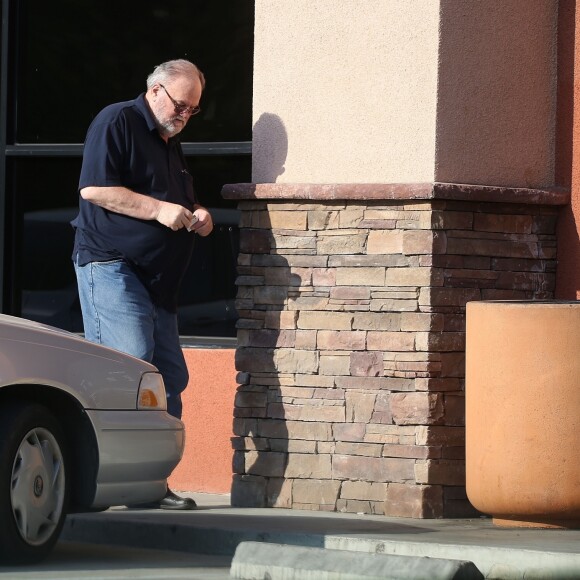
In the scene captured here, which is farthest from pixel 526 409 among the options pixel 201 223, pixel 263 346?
pixel 201 223

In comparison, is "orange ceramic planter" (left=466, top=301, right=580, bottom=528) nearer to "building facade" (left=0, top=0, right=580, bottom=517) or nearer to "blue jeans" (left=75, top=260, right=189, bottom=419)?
"building facade" (left=0, top=0, right=580, bottom=517)

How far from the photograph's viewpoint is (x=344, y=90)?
831cm

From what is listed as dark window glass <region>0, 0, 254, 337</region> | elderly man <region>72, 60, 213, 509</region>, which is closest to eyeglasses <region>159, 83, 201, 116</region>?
elderly man <region>72, 60, 213, 509</region>

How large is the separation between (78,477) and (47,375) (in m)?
0.49

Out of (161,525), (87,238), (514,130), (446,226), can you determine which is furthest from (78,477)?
(514,130)

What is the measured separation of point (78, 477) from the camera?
6742mm

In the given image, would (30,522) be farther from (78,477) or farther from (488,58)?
(488,58)

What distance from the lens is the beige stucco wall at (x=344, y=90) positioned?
318 inches

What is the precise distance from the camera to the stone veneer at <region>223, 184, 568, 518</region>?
314 inches

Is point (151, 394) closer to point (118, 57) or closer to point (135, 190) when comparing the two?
point (135, 190)

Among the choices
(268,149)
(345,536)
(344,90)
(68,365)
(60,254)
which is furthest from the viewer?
(60,254)

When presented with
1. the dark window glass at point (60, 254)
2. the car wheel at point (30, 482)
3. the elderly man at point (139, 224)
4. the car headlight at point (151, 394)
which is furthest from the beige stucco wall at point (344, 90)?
the car wheel at point (30, 482)

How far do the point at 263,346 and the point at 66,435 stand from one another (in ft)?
6.12

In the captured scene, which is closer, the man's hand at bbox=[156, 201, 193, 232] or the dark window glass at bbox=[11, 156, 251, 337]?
the man's hand at bbox=[156, 201, 193, 232]
